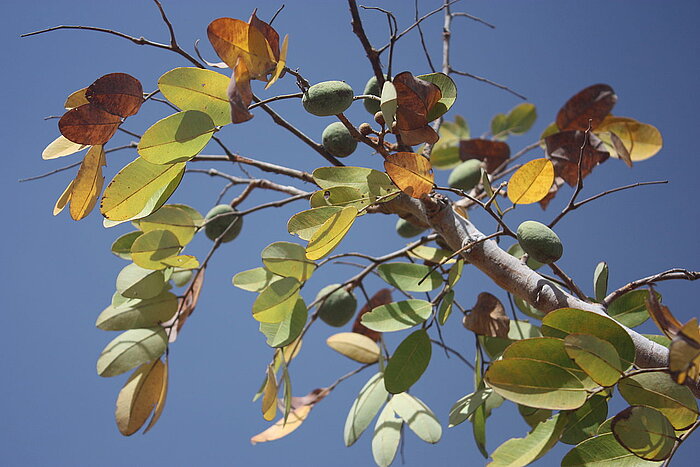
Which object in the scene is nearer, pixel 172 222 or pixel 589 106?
pixel 172 222

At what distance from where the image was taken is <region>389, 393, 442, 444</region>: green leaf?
2.56ft

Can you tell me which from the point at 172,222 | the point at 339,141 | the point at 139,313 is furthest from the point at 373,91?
the point at 139,313

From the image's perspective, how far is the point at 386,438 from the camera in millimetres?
793

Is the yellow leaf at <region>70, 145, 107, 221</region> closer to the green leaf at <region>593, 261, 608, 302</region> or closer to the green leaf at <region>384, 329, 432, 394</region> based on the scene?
the green leaf at <region>384, 329, 432, 394</region>

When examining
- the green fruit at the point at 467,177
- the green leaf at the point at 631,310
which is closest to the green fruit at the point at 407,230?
the green fruit at the point at 467,177

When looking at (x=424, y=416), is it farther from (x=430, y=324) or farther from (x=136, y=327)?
(x=136, y=327)

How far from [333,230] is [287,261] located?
0.14m

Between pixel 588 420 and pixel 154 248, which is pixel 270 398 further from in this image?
pixel 588 420

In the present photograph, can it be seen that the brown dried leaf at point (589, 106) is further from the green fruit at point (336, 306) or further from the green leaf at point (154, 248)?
the green leaf at point (154, 248)

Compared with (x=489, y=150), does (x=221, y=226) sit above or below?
below

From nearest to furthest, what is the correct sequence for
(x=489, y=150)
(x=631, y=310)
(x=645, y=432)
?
(x=645, y=432) < (x=631, y=310) < (x=489, y=150)

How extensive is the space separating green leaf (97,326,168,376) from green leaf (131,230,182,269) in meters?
0.10

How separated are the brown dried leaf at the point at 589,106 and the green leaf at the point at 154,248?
60 centimetres

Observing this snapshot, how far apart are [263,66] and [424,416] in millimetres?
494
